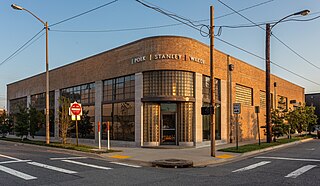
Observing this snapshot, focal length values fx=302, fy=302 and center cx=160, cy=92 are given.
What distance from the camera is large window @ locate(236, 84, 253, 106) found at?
89.8 feet

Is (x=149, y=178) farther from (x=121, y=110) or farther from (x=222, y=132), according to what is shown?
(x=222, y=132)

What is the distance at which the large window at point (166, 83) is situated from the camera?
20.3 metres

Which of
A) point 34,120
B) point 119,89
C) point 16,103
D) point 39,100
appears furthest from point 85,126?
point 16,103

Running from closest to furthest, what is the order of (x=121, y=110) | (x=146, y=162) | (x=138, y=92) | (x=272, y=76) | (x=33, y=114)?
(x=146, y=162), (x=138, y=92), (x=121, y=110), (x=33, y=114), (x=272, y=76)

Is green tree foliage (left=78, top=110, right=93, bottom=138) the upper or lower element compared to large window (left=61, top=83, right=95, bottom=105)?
lower


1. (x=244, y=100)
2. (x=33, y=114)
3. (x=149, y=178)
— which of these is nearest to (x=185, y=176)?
(x=149, y=178)

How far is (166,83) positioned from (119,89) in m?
4.54

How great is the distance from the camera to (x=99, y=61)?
25.1 m

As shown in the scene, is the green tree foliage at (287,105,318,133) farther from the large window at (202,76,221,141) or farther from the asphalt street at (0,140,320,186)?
the asphalt street at (0,140,320,186)

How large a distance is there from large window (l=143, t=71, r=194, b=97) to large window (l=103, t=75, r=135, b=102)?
1619mm

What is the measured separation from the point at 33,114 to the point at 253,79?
21.4 metres

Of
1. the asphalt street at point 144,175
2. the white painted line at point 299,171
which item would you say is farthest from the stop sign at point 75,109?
the white painted line at point 299,171

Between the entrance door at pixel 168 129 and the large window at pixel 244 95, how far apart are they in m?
8.93

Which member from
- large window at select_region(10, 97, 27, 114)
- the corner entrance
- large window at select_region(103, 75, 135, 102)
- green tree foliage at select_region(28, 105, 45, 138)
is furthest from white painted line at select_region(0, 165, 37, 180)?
large window at select_region(10, 97, 27, 114)
